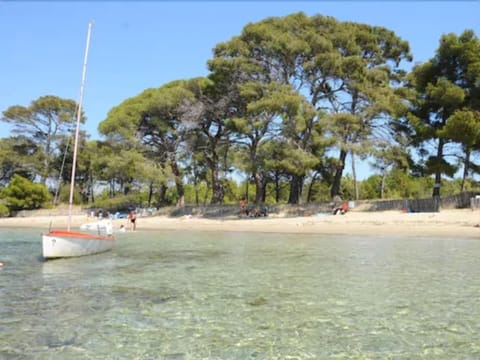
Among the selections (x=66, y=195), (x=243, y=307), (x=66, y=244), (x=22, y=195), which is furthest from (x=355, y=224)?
(x=66, y=195)

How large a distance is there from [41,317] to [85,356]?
7.21ft

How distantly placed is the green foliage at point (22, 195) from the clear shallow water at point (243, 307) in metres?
34.2

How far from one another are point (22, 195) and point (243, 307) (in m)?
44.0

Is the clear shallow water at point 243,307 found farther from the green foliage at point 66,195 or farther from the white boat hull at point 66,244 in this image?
the green foliage at point 66,195

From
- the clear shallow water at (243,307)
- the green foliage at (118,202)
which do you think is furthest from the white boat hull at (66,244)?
the green foliage at (118,202)

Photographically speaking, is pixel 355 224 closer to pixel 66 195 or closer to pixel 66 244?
pixel 66 244

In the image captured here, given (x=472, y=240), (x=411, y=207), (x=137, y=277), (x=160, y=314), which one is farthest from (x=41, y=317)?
(x=411, y=207)

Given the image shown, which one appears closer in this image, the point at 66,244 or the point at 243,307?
the point at 243,307

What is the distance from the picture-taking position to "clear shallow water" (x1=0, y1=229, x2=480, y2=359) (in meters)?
6.20

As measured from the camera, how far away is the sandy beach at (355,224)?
79.7 ft

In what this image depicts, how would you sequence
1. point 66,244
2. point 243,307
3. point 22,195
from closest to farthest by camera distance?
point 243,307
point 66,244
point 22,195

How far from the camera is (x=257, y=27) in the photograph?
119 feet

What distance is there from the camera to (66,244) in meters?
15.3

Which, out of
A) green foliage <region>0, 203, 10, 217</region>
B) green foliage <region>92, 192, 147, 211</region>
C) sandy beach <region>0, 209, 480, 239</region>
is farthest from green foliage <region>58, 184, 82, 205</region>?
sandy beach <region>0, 209, 480, 239</region>
